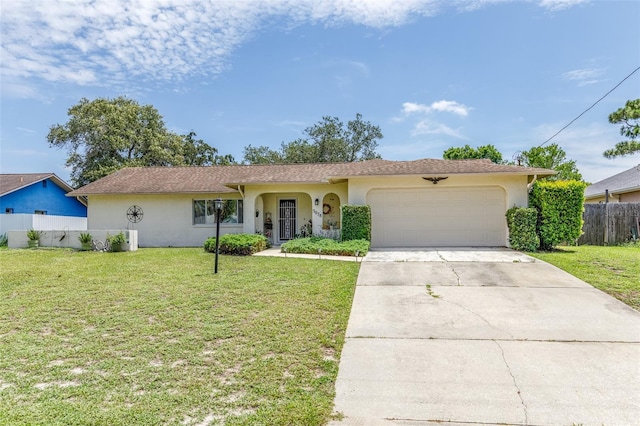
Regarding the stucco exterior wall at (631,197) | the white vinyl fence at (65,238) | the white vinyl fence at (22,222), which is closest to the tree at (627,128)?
the stucco exterior wall at (631,197)

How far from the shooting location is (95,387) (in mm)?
3211

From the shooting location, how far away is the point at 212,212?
16078 mm

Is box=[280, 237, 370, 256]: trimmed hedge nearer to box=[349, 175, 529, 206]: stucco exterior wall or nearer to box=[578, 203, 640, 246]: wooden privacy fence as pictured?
box=[349, 175, 529, 206]: stucco exterior wall

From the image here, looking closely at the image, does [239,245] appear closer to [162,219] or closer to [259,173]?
[259,173]

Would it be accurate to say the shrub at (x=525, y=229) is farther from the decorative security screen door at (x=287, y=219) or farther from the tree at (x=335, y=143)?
the tree at (x=335, y=143)

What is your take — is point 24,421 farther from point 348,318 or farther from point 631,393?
point 631,393

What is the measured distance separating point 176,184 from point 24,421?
14867 mm

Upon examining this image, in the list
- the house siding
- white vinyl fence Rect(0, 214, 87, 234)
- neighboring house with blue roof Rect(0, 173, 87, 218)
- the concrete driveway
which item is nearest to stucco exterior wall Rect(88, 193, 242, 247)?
neighboring house with blue roof Rect(0, 173, 87, 218)

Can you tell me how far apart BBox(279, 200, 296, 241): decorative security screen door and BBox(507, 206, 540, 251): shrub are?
880 centimetres

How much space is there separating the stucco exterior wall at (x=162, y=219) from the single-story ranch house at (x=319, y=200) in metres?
0.05

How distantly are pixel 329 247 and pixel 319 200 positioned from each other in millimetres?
3663

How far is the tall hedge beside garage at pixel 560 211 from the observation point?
1158 cm

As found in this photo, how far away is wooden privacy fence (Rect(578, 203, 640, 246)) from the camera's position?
1424cm

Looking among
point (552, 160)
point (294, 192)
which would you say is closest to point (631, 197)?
point (552, 160)
